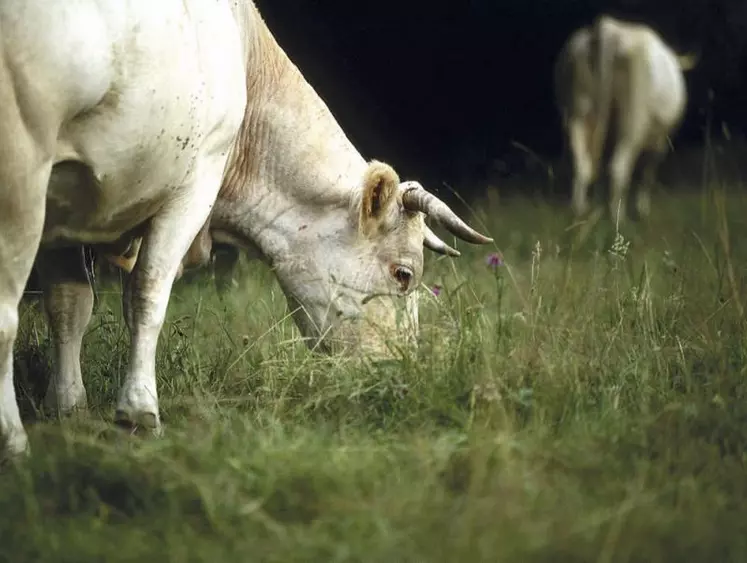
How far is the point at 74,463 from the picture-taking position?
3.72 meters

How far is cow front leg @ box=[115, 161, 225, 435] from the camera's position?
455 cm

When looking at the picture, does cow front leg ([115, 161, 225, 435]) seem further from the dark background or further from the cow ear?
the dark background

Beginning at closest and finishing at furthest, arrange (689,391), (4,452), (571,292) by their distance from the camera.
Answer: (4,452), (689,391), (571,292)

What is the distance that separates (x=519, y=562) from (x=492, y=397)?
3.61 ft

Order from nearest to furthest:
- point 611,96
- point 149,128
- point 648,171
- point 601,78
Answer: point 149,128
point 601,78
point 611,96
point 648,171

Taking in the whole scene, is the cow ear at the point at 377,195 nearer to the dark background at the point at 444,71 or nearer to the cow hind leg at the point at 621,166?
the dark background at the point at 444,71

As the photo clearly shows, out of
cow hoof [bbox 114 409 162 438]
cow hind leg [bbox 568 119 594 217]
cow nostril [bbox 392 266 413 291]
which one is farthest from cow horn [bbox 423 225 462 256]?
cow hind leg [bbox 568 119 594 217]

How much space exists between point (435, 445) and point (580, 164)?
874 centimetres

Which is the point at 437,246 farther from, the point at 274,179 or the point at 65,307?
the point at 65,307

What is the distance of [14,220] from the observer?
3895mm

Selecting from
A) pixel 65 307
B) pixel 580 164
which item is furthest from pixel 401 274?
pixel 580 164

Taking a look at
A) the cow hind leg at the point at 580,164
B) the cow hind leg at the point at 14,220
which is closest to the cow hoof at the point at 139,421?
the cow hind leg at the point at 14,220

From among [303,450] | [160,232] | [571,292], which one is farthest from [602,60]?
[303,450]

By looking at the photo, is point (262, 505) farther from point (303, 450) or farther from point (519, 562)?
point (519, 562)
